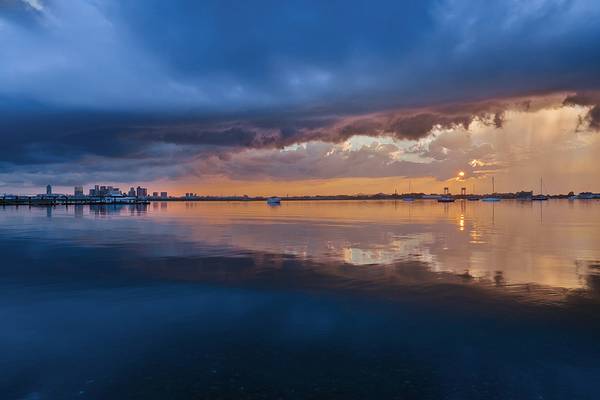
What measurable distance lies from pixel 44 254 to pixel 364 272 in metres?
21.2

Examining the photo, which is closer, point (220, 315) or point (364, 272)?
point (220, 315)

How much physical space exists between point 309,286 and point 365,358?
26.3ft

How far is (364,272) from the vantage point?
21469 millimetres

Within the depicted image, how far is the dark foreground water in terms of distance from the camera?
9117mm

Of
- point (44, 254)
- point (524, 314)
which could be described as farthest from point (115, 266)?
point (524, 314)

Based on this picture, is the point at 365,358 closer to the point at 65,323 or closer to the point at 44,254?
the point at 65,323

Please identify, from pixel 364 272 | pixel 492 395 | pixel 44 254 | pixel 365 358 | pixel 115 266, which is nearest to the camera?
pixel 492 395

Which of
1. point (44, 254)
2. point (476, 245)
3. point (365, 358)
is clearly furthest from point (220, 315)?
point (476, 245)

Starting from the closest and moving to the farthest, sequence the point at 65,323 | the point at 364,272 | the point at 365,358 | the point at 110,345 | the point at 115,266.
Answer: the point at 365,358, the point at 110,345, the point at 65,323, the point at 364,272, the point at 115,266

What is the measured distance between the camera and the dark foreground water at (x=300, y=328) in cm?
912

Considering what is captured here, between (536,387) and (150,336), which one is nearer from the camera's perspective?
(536,387)

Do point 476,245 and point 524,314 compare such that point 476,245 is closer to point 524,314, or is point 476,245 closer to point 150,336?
point 524,314

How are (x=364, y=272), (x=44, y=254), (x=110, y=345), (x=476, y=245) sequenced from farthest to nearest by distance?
(x=476, y=245), (x=44, y=254), (x=364, y=272), (x=110, y=345)

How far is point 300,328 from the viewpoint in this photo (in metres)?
12.8
